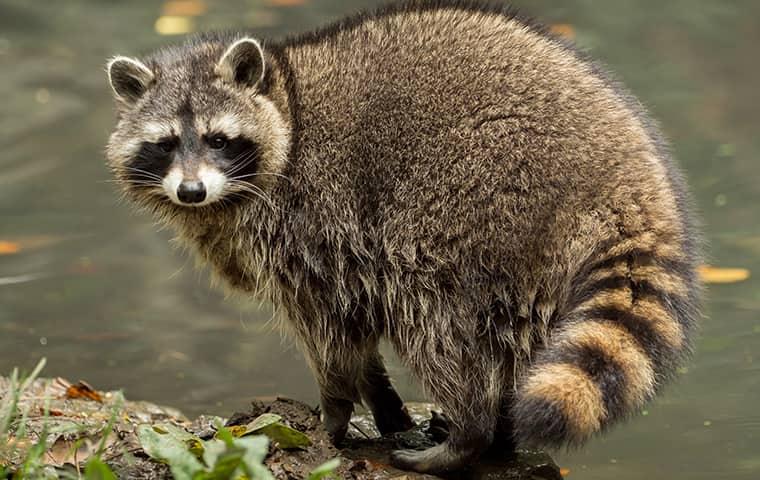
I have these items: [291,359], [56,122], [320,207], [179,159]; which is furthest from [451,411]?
[56,122]

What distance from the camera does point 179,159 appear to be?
17.2 feet

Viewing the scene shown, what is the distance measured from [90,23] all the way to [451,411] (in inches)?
310

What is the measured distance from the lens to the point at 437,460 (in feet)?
17.2

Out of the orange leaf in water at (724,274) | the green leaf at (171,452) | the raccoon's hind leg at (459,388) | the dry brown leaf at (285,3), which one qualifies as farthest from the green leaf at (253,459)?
the dry brown leaf at (285,3)

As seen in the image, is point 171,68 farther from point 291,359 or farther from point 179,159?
point 291,359

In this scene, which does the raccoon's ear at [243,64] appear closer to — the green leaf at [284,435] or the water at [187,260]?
the green leaf at [284,435]

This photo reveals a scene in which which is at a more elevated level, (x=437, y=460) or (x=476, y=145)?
(x=476, y=145)

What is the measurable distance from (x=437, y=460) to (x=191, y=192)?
148 centimetres

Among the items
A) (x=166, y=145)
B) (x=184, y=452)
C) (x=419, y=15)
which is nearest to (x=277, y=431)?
(x=184, y=452)

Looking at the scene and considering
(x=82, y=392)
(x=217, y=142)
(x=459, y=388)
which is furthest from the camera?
(x=82, y=392)

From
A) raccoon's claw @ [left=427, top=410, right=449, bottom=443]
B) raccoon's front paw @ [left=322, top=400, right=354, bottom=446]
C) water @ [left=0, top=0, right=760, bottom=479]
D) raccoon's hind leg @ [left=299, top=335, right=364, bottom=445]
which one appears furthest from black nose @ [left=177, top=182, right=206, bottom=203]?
water @ [left=0, top=0, right=760, bottom=479]

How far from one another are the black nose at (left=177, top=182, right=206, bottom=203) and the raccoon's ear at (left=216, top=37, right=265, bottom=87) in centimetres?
57

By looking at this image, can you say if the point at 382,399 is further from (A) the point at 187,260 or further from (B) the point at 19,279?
(B) the point at 19,279

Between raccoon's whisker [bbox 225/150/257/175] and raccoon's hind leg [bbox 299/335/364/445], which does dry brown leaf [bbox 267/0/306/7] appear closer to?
raccoon's whisker [bbox 225/150/257/175]
